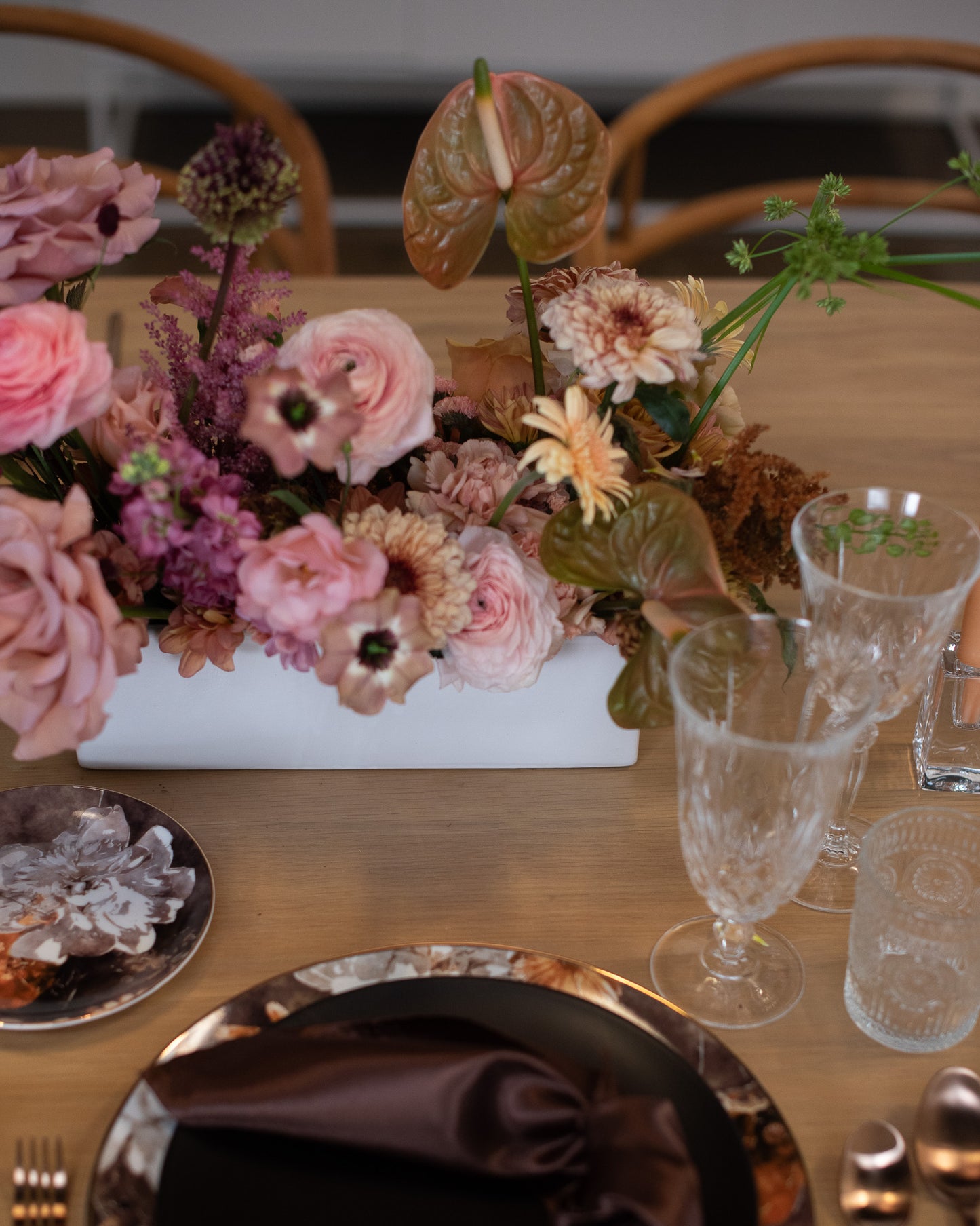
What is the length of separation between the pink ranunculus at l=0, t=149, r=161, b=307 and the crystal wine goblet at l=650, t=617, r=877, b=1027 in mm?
330

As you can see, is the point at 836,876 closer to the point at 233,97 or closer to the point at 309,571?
the point at 309,571

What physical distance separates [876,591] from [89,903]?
0.44m

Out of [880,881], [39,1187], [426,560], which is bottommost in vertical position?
[39,1187]

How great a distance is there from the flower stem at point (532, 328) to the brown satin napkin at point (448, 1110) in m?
0.35

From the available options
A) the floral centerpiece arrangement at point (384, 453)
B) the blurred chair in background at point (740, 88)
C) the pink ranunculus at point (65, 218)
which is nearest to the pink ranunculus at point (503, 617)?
the floral centerpiece arrangement at point (384, 453)

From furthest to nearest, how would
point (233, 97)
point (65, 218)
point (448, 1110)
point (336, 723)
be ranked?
point (233, 97)
point (336, 723)
point (65, 218)
point (448, 1110)

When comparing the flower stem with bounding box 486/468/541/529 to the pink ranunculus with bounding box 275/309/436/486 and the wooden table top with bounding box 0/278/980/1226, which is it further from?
the wooden table top with bounding box 0/278/980/1226

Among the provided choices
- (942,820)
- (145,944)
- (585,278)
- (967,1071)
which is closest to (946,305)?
(585,278)

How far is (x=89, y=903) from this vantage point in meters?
0.61

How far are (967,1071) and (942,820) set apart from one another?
12cm

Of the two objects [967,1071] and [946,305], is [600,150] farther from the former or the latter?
[946,305]

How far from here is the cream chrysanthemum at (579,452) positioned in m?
0.55

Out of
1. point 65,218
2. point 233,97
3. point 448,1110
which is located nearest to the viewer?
point 448,1110

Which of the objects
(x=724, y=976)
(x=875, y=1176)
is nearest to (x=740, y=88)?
(x=724, y=976)
